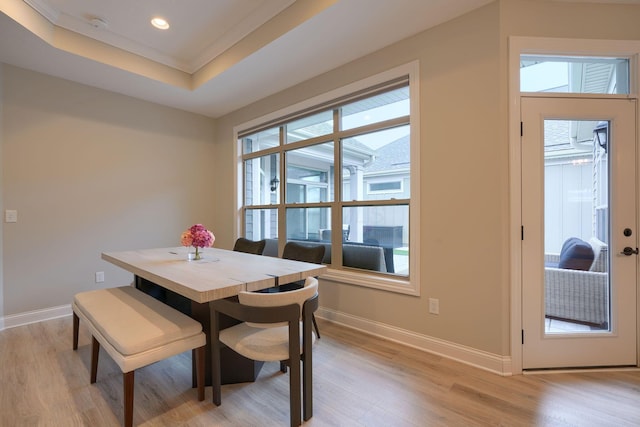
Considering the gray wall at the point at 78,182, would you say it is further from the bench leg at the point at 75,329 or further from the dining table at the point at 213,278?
the dining table at the point at 213,278

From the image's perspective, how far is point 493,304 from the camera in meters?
2.09

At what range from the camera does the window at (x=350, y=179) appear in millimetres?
2654

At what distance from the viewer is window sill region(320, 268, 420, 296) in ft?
8.18

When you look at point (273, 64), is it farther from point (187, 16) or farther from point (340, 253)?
point (340, 253)

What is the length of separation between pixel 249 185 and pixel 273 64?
1.91 m

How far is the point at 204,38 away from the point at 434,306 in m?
3.38

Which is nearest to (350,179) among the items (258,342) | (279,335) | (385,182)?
(385,182)

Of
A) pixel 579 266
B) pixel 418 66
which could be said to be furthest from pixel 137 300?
pixel 579 266

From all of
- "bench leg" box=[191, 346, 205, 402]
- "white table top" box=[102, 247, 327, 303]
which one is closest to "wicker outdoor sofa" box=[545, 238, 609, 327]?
"white table top" box=[102, 247, 327, 303]

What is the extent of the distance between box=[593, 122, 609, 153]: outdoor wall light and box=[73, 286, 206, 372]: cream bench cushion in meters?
3.08

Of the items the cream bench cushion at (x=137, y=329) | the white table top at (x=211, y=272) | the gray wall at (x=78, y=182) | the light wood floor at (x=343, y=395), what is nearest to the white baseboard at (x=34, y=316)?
the gray wall at (x=78, y=182)

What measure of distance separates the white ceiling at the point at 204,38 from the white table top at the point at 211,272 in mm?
1927

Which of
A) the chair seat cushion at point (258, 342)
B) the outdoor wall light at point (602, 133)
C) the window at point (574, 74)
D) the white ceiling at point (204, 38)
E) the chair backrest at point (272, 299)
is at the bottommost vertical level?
the chair seat cushion at point (258, 342)

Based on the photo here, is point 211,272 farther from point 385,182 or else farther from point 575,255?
point 575,255
